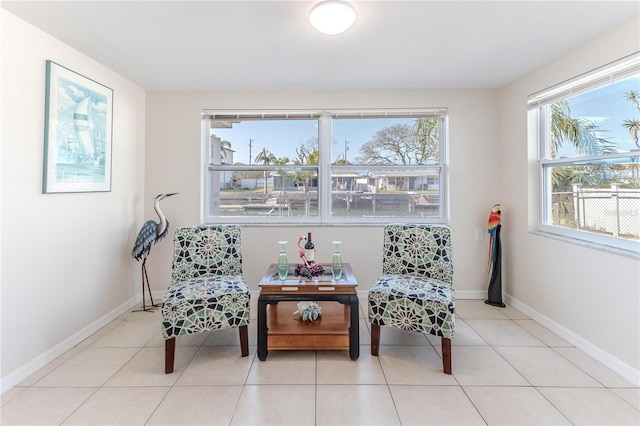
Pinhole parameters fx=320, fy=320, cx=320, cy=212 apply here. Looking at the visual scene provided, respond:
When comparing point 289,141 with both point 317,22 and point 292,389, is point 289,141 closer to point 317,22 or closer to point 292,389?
point 317,22

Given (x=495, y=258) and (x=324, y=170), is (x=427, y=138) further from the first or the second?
(x=495, y=258)

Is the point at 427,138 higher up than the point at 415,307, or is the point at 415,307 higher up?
the point at 427,138

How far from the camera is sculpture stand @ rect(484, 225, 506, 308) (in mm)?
3295

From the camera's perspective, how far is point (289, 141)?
369 centimetres

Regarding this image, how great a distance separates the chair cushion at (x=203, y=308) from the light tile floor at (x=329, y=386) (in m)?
0.28

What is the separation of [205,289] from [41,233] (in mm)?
1198

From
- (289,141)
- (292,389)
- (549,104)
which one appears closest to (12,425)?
(292,389)

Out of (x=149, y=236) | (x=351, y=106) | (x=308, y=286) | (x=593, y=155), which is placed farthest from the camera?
(x=351, y=106)

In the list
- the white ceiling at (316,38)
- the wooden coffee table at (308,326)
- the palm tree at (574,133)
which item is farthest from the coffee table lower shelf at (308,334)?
the palm tree at (574,133)

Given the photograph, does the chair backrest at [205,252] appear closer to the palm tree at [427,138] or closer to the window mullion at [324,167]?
the window mullion at [324,167]

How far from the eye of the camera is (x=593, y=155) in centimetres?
248

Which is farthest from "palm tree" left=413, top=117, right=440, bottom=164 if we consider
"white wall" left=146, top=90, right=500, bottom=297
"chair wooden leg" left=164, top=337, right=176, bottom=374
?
"chair wooden leg" left=164, top=337, right=176, bottom=374

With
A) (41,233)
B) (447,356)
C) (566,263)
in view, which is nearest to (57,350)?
(41,233)

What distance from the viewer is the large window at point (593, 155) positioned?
7.23ft
